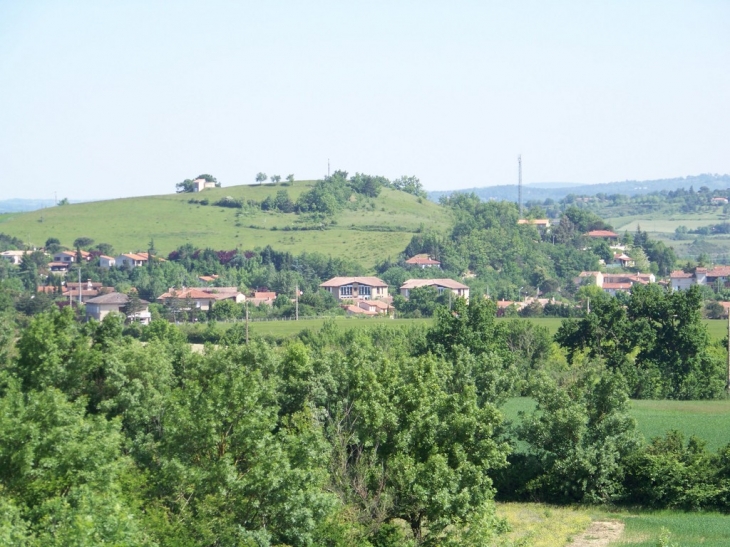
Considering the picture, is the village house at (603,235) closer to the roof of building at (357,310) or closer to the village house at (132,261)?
the roof of building at (357,310)

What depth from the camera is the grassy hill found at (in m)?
148

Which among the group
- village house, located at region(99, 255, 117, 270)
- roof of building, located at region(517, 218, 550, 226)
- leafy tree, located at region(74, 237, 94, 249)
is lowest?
village house, located at region(99, 255, 117, 270)

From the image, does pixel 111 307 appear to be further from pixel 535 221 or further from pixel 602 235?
pixel 535 221

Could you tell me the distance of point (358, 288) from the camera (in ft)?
413

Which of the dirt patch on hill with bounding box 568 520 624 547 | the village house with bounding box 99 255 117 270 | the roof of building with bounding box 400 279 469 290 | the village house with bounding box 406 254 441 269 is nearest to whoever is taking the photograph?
the dirt patch on hill with bounding box 568 520 624 547

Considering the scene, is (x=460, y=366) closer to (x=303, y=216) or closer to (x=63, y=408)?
(x=63, y=408)

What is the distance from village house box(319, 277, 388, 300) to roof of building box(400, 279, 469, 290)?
264cm

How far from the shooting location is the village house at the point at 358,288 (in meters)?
126

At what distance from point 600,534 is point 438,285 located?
91478 millimetres

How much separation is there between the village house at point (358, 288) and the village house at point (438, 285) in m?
2.62

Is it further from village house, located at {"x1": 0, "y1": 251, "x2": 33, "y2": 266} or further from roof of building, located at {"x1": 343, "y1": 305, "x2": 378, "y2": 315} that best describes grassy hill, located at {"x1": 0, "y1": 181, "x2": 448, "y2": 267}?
roof of building, located at {"x1": 343, "y1": 305, "x2": 378, "y2": 315}

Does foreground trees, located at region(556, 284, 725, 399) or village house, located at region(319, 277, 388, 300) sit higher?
foreground trees, located at region(556, 284, 725, 399)

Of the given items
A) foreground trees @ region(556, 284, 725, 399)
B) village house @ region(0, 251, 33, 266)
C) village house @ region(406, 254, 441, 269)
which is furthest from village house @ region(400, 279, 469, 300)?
foreground trees @ region(556, 284, 725, 399)

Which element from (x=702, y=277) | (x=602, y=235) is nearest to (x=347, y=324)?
(x=702, y=277)
